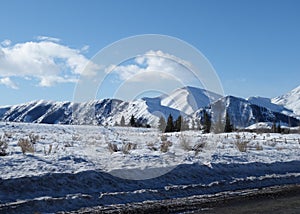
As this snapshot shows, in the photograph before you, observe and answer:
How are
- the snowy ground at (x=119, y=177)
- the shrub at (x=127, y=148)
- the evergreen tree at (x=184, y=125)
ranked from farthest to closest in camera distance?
the evergreen tree at (x=184, y=125) < the shrub at (x=127, y=148) < the snowy ground at (x=119, y=177)

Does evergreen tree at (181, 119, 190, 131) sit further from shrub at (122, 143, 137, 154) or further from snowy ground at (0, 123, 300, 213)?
snowy ground at (0, 123, 300, 213)

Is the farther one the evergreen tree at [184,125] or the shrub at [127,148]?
the evergreen tree at [184,125]

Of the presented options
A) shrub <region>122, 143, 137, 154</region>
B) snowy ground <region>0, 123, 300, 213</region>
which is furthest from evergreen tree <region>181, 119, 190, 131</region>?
snowy ground <region>0, 123, 300, 213</region>

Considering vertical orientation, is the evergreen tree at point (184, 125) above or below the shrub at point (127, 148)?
above

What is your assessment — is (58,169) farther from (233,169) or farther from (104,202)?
(233,169)

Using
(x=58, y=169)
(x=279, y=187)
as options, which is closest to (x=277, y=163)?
(x=279, y=187)

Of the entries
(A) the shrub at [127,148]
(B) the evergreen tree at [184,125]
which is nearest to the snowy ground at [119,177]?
(A) the shrub at [127,148]

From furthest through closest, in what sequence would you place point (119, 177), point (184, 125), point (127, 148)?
point (184, 125), point (127, 148), point (119, 177)

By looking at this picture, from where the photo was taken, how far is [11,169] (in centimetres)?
1102

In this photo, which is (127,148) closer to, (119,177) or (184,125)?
(119,177)

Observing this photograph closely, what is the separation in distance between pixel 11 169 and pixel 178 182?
4843 millimetres

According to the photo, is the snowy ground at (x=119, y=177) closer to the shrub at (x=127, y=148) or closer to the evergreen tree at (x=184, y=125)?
the shrub at (x=127, y=148)

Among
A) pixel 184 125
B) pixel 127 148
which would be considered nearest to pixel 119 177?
pixel 127 148

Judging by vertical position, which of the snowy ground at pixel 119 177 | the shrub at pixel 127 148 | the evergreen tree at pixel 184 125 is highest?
the evergreen tree at pixel 184 125
